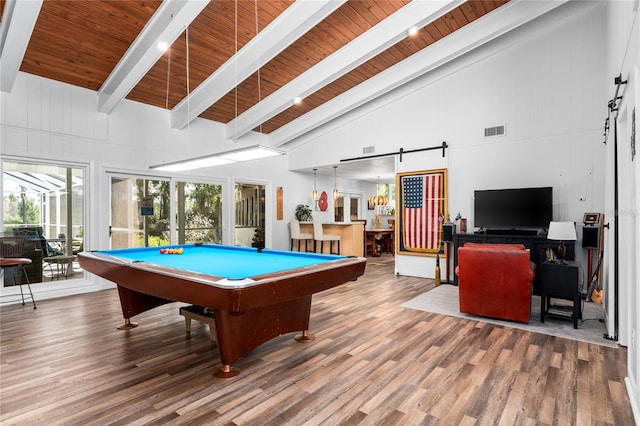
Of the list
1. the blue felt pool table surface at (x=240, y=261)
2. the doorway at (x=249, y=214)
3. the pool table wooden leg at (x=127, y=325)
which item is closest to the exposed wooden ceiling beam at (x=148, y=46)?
the blue felt pool table surface at (x=240, y=261)

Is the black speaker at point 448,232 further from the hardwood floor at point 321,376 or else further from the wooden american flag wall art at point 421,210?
the hardwood floor at point 321,376

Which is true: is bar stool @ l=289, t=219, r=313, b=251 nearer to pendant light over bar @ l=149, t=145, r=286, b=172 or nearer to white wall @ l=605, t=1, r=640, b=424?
pendant light over bar @ l=149, t=145, r=286, b=172

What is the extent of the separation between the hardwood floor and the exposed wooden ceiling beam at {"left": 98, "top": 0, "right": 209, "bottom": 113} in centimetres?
327

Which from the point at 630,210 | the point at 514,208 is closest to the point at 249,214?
the point at 514,208

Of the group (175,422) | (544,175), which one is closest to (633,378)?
(175,422)

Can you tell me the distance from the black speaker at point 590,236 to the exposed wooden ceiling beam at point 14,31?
699 centimetres

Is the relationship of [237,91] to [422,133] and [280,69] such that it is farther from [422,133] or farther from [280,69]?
[422,133]

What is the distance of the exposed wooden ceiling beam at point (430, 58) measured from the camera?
4828mm

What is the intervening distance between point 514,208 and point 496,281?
2.08 m

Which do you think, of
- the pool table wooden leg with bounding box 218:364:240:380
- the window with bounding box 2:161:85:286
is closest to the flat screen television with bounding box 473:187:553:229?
the pool table wooden leg with bounding box 218:364:240:380

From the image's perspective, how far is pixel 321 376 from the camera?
2.57 m

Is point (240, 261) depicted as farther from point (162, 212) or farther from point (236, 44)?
point (162, 212)

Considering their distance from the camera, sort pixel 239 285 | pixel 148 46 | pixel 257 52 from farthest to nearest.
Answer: pixel 257 52
pixel 148 46
pixel 239 285

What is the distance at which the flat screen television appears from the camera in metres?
5.13
